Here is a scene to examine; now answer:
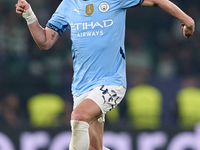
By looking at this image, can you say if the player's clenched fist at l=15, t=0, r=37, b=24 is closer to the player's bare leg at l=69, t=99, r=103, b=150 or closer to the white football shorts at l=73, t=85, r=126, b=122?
the white football shorts at l=73, t=85, r=126, b=122

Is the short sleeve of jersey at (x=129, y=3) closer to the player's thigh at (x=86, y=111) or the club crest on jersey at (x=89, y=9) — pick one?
the club crest on jersey at (x=89, y=9)

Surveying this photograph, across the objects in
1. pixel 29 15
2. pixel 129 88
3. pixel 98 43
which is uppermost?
pixel 29 15

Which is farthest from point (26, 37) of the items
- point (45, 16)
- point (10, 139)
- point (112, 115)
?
point (10, 139)

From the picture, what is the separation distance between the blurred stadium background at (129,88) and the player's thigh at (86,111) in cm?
286

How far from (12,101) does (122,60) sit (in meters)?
5.05

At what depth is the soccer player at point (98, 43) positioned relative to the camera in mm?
4750

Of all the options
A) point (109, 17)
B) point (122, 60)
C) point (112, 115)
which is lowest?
point (112, 115)

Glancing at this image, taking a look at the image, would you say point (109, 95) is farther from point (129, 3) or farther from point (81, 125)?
point (129, 3)

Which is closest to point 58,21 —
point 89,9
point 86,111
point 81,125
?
point 89,9

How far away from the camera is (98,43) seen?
15.8ft

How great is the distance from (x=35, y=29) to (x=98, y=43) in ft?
2.08

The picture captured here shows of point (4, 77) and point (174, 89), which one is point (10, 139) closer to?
point (4, 77)

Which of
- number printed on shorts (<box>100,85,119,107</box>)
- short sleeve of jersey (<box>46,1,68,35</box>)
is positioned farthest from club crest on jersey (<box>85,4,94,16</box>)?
number printed on shorts (<box>100,85,119,107</box>)

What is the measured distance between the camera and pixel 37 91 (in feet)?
32.6
